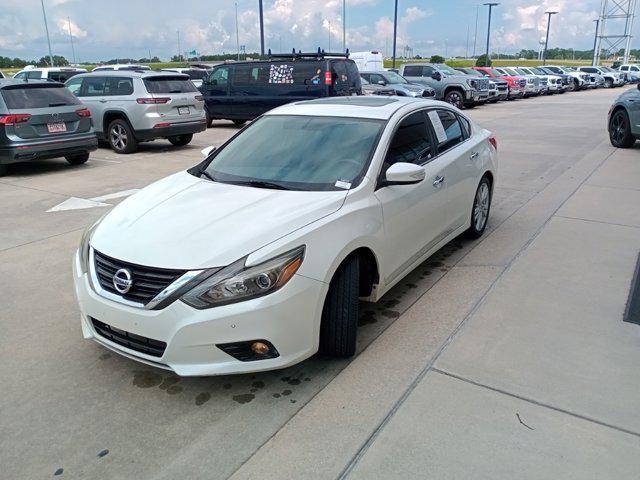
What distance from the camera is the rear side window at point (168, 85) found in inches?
457

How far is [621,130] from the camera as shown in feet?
39.1

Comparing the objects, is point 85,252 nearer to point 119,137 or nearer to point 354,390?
point 354,390

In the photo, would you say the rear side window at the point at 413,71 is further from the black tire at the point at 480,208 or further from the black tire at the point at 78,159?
the black tire at the point at 480,208

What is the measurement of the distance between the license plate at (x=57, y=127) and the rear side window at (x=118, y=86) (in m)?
2.45

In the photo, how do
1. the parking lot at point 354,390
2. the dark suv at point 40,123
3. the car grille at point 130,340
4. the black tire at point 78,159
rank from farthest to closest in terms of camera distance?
the black tire at point 78,159, the dark suv at point 40,123, the car grille at point 130,340, the parking lot at point 354,390

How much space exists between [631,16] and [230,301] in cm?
7710

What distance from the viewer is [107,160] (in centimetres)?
1112

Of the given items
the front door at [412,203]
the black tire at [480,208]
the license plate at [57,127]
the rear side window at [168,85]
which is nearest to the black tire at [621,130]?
the black tire at [480,208]

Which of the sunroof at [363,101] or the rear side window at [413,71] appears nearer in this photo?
the sunroof at [363,101]

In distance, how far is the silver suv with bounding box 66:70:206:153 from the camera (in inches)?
452

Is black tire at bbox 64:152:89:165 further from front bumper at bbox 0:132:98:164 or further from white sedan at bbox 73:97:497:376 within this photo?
white sedan at bbox 73:97:497:376

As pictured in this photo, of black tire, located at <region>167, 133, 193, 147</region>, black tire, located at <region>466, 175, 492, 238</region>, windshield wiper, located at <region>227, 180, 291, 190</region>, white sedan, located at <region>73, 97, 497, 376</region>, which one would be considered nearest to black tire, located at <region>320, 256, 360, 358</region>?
white sedan, located at <region>73, 97, 497, 376</region>

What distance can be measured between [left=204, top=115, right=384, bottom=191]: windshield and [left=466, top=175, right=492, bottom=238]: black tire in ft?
6.31

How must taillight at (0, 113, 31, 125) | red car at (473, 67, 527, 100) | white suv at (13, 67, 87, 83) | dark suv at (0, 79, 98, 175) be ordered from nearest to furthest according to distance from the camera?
taillight at (0, 113, 31, 125), dark suv at (0, 79, 98, 175), white suv at (13, 67, 87, 83), red car at (473, 67, 527, 100)
